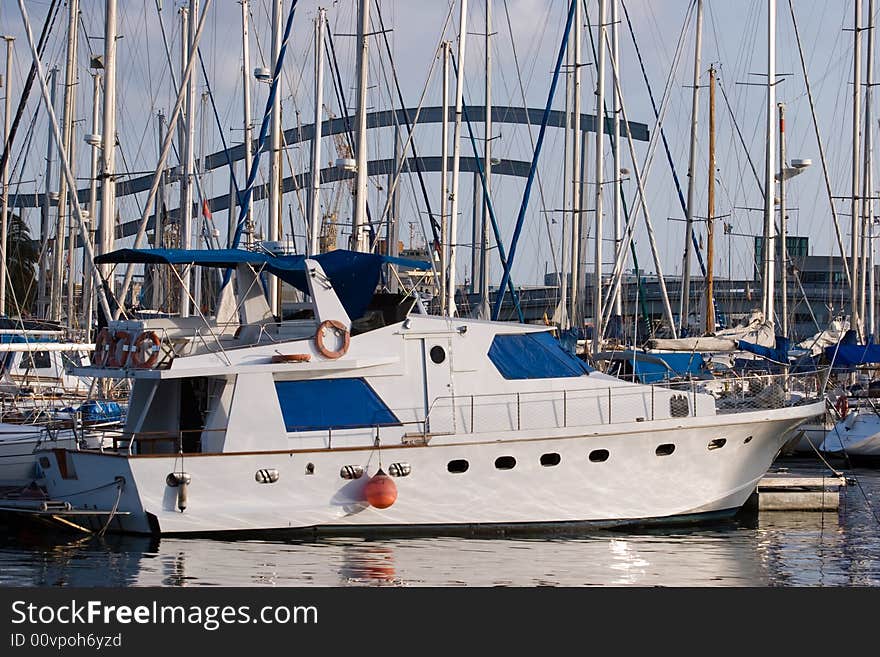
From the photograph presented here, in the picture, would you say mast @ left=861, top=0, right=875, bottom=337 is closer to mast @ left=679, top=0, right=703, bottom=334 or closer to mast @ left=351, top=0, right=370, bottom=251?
mast @ left=679, top=0, right=703, bottom=334

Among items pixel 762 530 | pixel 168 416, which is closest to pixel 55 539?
pixel 168 416

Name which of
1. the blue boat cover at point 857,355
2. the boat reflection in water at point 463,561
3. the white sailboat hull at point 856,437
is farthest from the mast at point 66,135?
the white sailboat hull at point 856,437

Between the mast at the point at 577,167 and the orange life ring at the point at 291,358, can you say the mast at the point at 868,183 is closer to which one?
the mast at the point at 577,167

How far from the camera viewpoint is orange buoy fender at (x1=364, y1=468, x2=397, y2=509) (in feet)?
52.6

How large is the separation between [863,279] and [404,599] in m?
26.7

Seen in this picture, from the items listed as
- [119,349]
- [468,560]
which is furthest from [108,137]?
[468,560]

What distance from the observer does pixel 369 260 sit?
17.1 metres

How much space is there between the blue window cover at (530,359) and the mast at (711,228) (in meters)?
14.2

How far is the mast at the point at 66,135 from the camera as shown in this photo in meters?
27.8

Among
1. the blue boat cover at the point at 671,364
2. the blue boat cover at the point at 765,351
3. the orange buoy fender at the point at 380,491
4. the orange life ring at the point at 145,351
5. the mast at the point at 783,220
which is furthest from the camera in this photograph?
the mast at the point at 783,220

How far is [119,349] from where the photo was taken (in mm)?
16578

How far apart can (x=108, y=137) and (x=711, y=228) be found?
730 inches

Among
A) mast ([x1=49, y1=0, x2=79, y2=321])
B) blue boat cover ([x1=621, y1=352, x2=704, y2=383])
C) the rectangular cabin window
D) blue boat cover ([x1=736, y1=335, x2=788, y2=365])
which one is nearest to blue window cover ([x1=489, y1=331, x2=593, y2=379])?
blue boat cover ([x1=621, y1=352, x2=704, y2=383])

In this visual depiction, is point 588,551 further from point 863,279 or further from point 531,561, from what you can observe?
point 863,279
